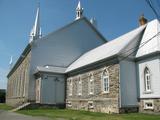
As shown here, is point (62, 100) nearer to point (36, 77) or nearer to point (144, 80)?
point (36, 77)

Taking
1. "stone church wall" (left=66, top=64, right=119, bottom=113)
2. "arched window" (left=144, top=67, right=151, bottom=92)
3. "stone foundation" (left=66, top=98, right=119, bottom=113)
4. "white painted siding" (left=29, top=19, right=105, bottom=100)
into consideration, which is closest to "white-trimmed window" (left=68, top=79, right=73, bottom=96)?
"stone church wall" (left=66, top=64, right=119, bottom=113)

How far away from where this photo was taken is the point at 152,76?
73.9ft

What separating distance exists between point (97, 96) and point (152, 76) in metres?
6.63

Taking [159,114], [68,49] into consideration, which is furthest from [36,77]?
[159,114]

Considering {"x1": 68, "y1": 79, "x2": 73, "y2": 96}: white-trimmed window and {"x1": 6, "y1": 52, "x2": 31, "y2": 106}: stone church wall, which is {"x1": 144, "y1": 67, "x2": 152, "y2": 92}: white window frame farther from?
{"x1": 6, "y1": 52, "x2": 31, "y2": 106}: stone church wall

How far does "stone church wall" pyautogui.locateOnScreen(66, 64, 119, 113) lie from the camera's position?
23.8 meters

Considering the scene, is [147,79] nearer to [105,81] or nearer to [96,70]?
[105,81]

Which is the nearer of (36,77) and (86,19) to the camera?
(36,77)

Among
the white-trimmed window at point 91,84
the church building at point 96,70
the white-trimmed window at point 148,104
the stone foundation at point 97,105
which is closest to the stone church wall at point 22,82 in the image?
the church building at point 96,70

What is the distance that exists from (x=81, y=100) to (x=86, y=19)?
16.6m

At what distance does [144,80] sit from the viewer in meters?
23.5

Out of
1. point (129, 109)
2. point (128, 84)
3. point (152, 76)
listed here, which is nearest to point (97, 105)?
point (129, 109)

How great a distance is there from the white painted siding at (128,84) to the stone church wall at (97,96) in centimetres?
47

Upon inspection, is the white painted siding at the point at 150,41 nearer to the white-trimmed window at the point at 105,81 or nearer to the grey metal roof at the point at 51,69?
the white-trimmed window at the point at 105,81
